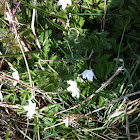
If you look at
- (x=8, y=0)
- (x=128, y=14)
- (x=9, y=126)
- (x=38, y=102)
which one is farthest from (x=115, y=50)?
(x=9, y=126)

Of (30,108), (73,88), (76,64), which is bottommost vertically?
(30,108)

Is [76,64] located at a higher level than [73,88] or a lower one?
higher

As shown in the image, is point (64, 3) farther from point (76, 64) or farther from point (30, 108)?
point (30, 108)

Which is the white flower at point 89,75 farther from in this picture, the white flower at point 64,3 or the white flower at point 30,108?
the white flower at point 64,3

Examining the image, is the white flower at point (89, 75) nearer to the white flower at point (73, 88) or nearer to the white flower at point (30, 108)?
the white flower at point (73, 88)

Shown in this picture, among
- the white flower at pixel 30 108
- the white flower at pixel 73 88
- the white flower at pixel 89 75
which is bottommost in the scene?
the white flower at pixel 30 108

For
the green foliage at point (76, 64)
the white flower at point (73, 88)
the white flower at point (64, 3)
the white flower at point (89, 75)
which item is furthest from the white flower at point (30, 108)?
the white flower at point (64, 3)

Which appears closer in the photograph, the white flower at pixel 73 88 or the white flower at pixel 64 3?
the white flower at pixel 73 88

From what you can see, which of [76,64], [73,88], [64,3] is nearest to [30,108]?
[73,88]

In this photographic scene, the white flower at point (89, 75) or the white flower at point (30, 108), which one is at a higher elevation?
the white flower at point (89, 75)

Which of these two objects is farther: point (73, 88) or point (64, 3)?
point (64, 3)

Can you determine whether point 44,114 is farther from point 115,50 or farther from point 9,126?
point 115,50
